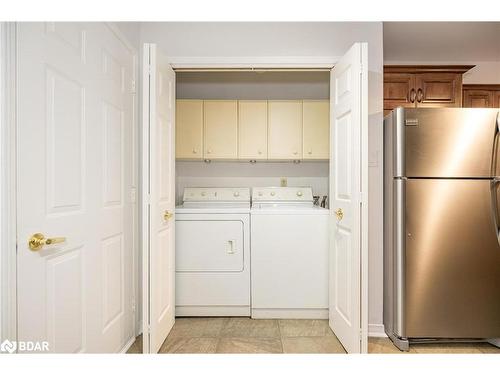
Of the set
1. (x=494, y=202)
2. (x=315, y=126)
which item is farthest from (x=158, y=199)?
(x=494, y=202)

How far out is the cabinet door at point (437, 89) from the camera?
3.69 meters

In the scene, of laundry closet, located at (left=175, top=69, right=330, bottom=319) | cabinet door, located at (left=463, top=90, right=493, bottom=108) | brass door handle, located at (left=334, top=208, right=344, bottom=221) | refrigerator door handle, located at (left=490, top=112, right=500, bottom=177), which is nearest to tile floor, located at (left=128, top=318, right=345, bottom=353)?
laundry closet, located at (left=175, top=69, right=330, bottom=319)

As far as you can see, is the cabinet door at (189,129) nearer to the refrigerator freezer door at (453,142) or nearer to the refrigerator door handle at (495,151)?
the refrigerator freezer door at (453,142)

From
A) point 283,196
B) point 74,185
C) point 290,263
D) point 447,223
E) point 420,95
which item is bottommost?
point 290,263

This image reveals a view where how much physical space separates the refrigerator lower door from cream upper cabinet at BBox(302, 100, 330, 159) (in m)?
1.24

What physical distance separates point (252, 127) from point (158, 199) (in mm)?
1475

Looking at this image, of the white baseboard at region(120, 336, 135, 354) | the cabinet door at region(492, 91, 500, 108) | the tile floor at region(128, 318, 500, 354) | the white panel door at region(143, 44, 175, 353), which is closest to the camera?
the white panel door at region(143, 44, 175, 353)

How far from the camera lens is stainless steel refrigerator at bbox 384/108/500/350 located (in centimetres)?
221

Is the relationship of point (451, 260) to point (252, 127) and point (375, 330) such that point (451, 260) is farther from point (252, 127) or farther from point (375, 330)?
point (252, 127)

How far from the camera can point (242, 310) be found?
2857 mm

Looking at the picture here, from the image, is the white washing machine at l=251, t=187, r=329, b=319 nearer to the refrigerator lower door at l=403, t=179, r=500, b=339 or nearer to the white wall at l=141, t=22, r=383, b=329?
the white wall at l=141, t=22, r=383, b=329

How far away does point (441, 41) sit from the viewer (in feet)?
11.2

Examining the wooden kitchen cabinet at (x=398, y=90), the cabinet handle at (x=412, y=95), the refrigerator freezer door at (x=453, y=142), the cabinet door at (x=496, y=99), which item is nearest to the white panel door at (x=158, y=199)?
the refrigerator freezer door at (x=453, y=142)

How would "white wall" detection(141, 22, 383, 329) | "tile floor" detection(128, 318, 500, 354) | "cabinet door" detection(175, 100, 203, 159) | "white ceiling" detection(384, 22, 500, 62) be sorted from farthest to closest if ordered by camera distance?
"cabinet door" detection(175, 100, 203, 159) → "white ceiling" detection(384, 22, 500, 62) → "white wall" detection(141, 22, 383, 329) → "tile floor" detection(128, 318, 500, 354)
